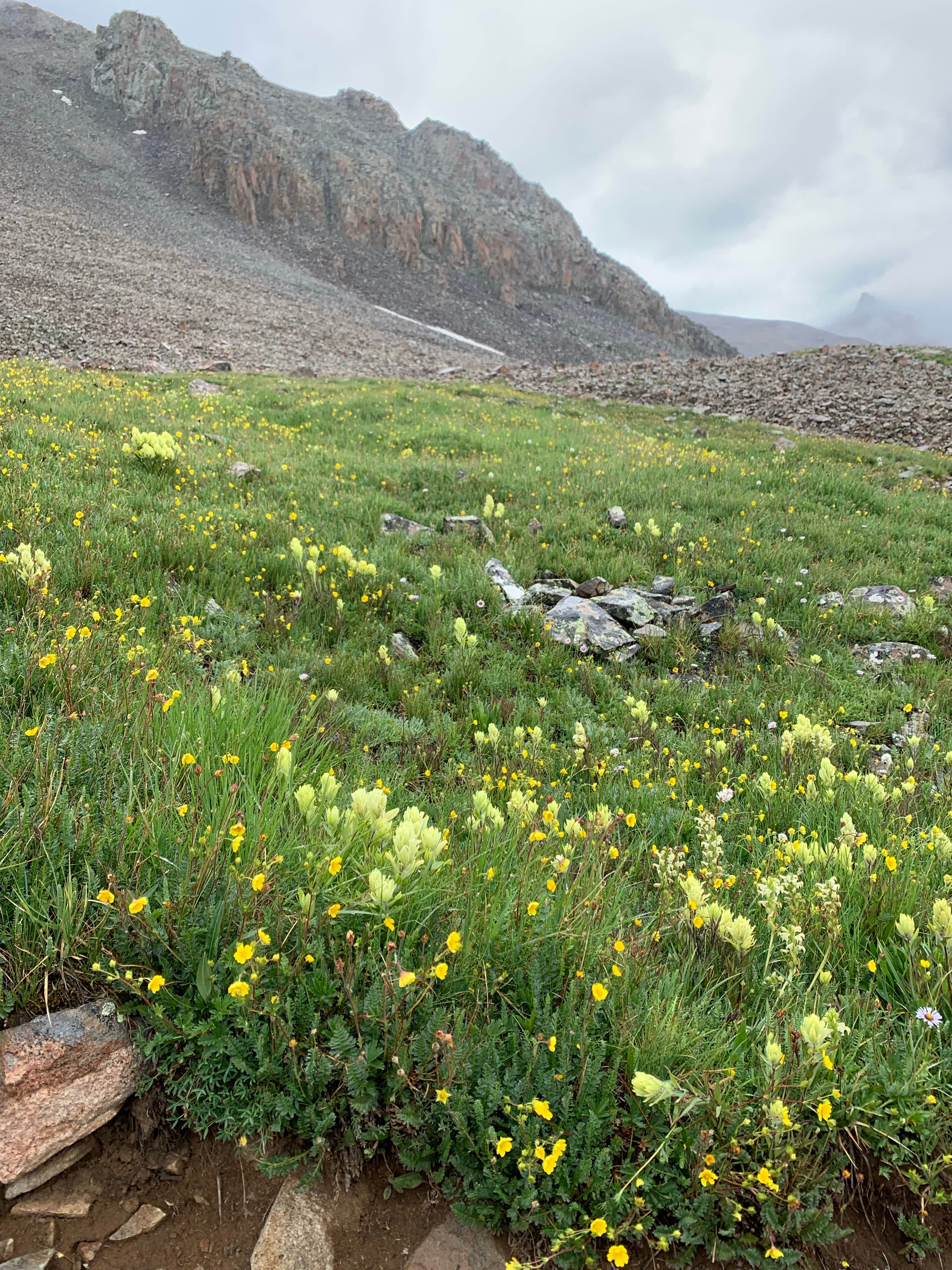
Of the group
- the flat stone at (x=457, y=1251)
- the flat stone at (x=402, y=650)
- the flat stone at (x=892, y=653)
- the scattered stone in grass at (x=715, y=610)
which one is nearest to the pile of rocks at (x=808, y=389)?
the flat stone at (x=892, y=653)

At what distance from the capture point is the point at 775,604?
7719 mm

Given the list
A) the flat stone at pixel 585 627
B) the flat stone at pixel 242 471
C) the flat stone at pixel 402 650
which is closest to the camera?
the flat stone at pixel 402 650

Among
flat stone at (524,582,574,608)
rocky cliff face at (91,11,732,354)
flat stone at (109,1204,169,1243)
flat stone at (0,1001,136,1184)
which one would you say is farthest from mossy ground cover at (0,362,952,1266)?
rocky cliff face at (91,11,732,354)

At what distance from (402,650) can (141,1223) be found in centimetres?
422

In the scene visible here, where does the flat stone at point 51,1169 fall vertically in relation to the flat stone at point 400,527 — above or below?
below

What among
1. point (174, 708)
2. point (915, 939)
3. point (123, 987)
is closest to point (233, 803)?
point (123, 987)

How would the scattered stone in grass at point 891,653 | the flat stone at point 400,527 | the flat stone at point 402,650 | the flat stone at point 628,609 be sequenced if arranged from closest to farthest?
the flat stone at point 402,650, the scattered stone in grass at point 891,653, the flat stone at point 628,609, the flat stone at point 400,527

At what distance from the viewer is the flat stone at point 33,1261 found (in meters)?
1.59

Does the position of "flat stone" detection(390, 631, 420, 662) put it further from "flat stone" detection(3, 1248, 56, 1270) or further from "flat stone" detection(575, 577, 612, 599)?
"flat stone" detection(3, 1248, 56, 1270)

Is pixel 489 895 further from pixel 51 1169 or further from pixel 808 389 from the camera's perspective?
pixel 808 389

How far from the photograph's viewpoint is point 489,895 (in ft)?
8.14

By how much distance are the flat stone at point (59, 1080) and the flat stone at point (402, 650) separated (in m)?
3.76

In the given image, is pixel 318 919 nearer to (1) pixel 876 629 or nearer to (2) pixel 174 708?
(2) pixel 174 708

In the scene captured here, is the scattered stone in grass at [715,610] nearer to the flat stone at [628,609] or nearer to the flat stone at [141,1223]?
the flat stone at [628,609]
